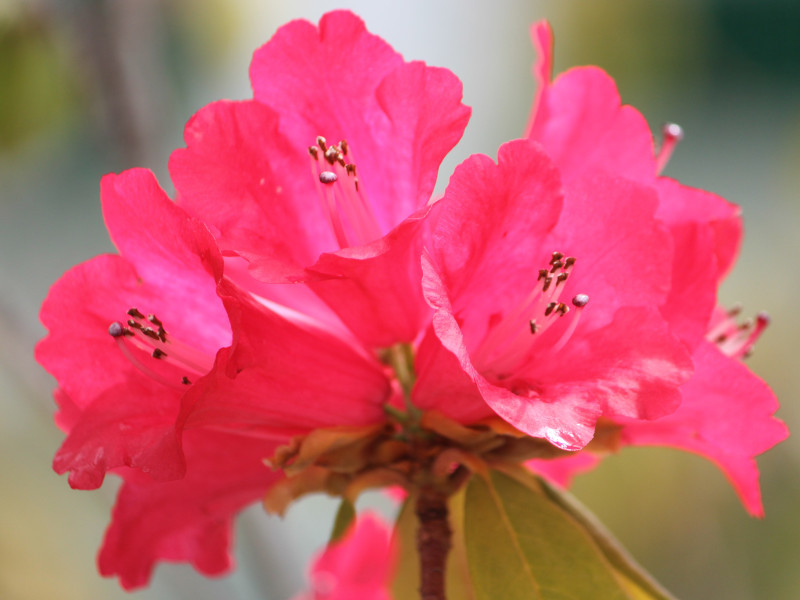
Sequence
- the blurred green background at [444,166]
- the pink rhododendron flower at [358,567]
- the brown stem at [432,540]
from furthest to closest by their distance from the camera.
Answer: the blurred green background at [444,166], the pink rhododendron flower at [358,567], the brown stem at [432,540]

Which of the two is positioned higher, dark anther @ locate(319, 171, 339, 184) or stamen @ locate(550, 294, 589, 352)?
dark anther @ locate(319, 171, 339, 184)

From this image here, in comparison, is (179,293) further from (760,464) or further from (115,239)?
(760,464)

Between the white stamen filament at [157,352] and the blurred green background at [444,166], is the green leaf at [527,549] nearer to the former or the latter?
the white stamen filament at [157,352]

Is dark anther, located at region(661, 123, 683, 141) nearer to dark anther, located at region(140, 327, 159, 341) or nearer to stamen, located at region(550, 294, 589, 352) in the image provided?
stamen, located at region(550, 294, 589, 352)

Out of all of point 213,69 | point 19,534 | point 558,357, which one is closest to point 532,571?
point 558,357

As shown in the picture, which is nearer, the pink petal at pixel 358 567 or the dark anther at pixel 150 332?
the dark anther at pixel 150 332

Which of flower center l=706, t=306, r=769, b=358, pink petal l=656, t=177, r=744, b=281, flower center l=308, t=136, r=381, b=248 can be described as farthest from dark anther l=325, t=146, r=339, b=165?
flower center l=706, t=306, r=769, b=358

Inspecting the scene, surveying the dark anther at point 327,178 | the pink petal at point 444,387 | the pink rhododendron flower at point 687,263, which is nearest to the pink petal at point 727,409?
the pink rhododendron flower at point 687,263

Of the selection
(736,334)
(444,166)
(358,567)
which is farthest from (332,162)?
(444,166)
